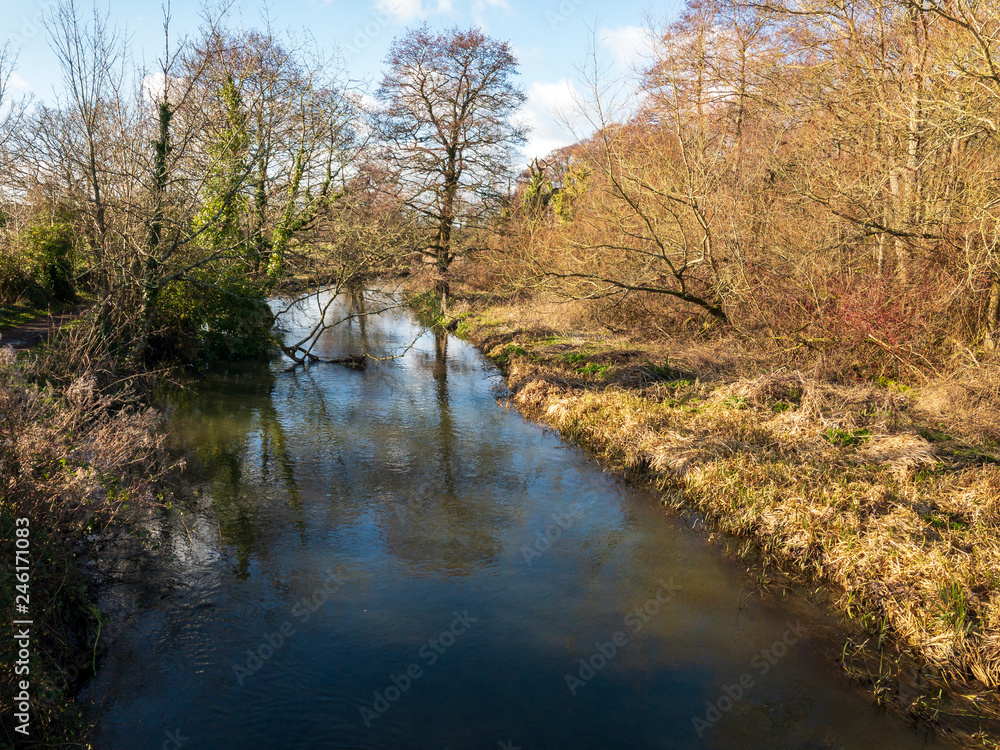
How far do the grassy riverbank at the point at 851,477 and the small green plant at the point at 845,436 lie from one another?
0.02 m

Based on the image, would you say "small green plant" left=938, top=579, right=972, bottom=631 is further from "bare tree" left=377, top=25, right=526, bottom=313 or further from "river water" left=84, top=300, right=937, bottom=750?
"bare tree" left=377, top=25, right=526, bottom=313

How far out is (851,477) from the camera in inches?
293

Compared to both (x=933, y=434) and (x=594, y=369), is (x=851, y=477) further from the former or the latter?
(x=594, y=369)

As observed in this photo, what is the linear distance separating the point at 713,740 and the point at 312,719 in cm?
288

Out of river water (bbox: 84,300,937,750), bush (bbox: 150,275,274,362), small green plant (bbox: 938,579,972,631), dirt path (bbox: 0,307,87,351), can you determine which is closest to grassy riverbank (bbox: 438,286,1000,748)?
small green plant (bbox: 938,579,972,631)

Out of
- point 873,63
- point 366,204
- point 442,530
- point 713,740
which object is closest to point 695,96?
point 873,63

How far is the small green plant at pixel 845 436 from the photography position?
8.49 meters

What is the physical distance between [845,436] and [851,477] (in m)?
1.39

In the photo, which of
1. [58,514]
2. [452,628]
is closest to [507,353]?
[452,628]

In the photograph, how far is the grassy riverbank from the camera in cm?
512

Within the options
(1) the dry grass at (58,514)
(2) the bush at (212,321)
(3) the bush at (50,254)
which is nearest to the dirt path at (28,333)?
(2) the bush at (212,321)

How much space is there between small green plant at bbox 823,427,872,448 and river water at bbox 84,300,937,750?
2567 mm

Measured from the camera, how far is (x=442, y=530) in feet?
24.8

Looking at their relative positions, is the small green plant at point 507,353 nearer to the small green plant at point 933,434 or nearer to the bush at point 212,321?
the bush at point 212,321
